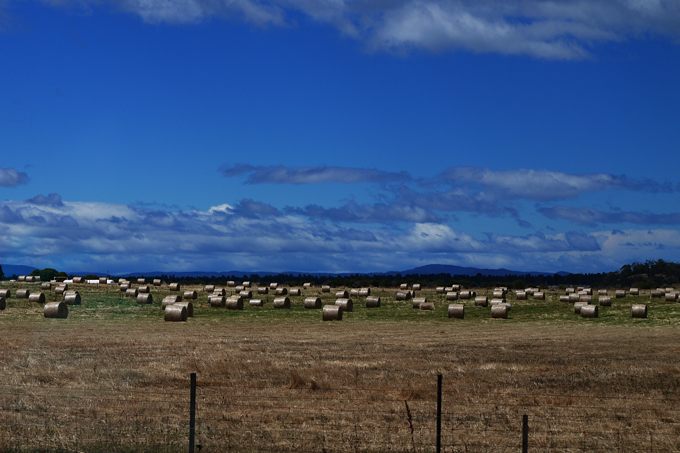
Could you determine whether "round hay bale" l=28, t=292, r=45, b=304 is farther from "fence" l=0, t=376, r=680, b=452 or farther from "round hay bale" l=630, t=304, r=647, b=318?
"fence" l=0, t=376, r=680, b=452

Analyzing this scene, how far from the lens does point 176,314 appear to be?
49.3 meters

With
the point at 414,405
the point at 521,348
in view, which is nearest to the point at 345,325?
the point at 521,348

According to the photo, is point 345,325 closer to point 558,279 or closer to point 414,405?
point 414,405

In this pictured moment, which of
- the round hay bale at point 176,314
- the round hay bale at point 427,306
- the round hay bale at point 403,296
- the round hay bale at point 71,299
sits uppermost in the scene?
the round hay bale at point 403,296

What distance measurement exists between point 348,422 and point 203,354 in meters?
12.4

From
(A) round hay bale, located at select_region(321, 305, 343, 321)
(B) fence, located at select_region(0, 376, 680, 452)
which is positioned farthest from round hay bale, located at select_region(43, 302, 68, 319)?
(B) fence, located at select_region(0, 376, 680, 452)

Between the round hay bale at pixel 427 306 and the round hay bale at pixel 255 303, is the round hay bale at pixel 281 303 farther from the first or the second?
the round hay bale at pixel 427 306

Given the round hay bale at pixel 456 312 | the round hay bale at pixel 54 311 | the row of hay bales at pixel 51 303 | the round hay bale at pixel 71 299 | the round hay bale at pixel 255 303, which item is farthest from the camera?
the round hay bale at pixel 255 303

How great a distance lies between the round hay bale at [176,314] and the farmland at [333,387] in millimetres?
2664

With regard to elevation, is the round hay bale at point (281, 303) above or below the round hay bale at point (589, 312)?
above

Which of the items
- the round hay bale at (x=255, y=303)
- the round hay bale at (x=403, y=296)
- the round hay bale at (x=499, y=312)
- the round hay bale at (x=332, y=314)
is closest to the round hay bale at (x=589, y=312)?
the round hay bale at (x=499, y=312)

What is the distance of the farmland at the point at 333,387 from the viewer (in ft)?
57.7

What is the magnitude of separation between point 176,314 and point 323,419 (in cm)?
3044

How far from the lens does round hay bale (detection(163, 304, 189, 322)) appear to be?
161 feet
